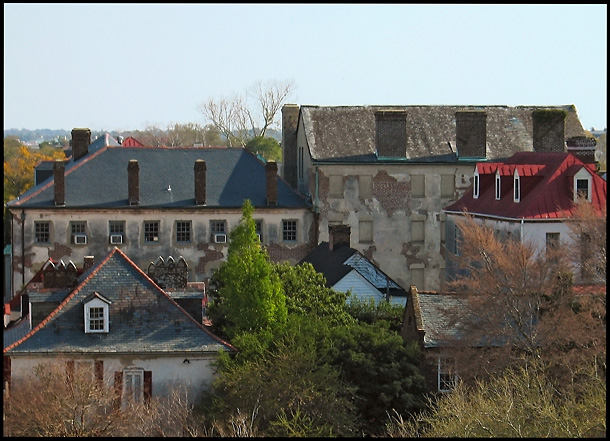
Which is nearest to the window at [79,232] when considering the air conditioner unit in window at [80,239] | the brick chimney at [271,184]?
the air conditioner unit in window at [80,239]

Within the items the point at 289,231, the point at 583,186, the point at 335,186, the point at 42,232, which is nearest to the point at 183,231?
the point at 289,231

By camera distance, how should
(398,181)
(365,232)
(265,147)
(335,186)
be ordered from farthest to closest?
1. (265,147)
2. (365,232)
3. (398,181)
4. (335,186)

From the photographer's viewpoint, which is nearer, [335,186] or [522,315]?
[522,315]

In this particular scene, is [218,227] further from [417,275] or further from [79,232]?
[417,275]

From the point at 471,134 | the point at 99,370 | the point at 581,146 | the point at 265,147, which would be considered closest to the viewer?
the point at 99,370

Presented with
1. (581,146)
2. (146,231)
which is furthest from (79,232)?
(581,146)

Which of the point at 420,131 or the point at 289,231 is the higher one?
the point at 420,131

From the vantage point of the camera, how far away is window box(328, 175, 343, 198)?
49.5m

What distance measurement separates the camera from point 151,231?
159 feet

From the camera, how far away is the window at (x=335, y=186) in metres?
49.5

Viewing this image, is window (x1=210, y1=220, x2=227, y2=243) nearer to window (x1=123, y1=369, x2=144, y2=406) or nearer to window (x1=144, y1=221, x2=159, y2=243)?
window (x1=144, y1=221, x2=159, y2=243)

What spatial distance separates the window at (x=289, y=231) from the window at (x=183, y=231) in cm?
445

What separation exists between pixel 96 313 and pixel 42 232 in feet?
60.7

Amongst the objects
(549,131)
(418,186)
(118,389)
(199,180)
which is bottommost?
(118,389)
